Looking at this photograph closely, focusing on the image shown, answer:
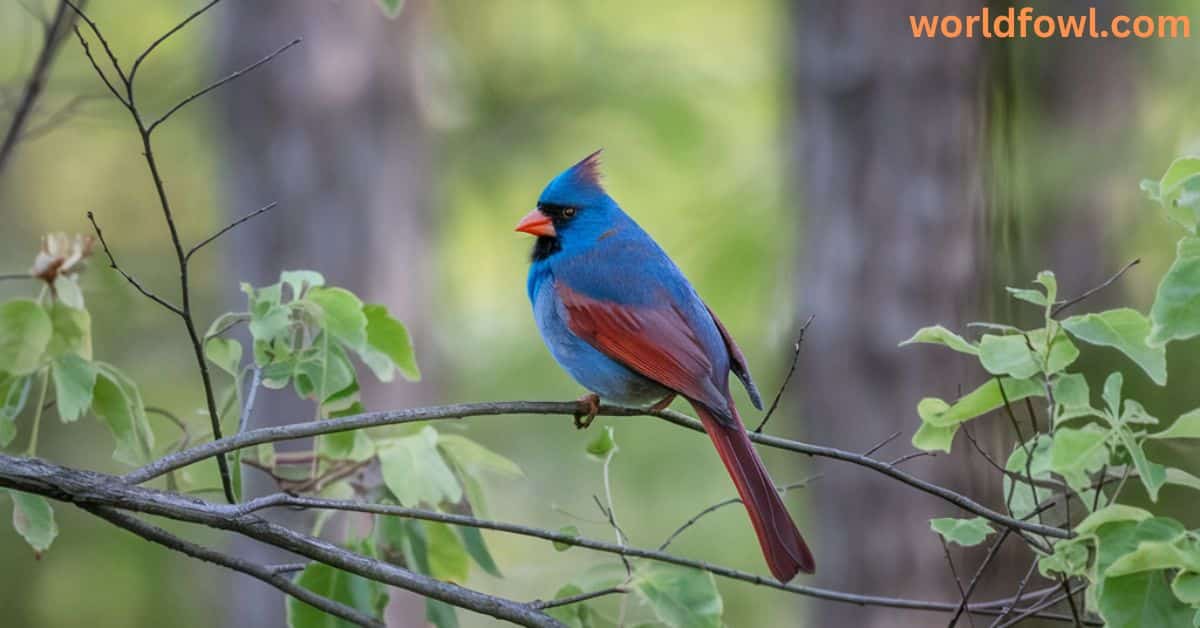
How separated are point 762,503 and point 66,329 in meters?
1.52

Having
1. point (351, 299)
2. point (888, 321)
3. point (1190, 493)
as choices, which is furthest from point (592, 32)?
point (351, 299)

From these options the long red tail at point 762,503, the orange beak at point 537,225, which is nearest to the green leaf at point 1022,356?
the long red tail at point 762,503

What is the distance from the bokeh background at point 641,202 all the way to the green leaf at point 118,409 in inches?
18.7

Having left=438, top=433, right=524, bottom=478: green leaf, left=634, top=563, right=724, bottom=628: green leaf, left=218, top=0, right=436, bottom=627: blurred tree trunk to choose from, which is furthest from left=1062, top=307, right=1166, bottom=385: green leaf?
left=218, top=0, right=436, bottom=627: blurred tree trunk

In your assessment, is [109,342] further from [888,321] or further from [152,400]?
[888,321]

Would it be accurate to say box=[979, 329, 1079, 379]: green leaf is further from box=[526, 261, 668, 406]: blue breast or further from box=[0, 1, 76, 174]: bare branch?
box=[0, 1, 76, 174]: bare branch

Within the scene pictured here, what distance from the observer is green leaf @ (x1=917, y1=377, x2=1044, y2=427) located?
7.72 feet

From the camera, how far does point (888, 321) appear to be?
5469mm

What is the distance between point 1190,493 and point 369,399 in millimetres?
3703

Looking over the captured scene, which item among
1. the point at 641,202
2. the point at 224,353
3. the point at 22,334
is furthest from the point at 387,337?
the point at 641,202

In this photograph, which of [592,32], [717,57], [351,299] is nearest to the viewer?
[351,299]

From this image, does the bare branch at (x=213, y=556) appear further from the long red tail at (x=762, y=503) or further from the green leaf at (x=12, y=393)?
the long red tail at (x=762, y=503)

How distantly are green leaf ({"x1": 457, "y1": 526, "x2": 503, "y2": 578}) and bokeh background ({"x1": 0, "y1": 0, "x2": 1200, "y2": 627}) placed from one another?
0.29 m

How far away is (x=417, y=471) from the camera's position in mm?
2736
